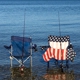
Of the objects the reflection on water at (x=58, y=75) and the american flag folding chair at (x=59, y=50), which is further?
the american flag folding chair at (x=59, y=50)

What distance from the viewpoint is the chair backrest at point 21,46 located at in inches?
787

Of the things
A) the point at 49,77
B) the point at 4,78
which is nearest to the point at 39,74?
the point at 49,77

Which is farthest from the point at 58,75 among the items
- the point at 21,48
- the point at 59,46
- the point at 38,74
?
the point at 21,48

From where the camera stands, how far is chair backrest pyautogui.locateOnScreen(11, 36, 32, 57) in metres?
20.0

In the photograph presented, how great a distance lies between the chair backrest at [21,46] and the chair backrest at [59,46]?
1230mm

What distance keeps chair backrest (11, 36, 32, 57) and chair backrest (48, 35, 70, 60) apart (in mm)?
1230

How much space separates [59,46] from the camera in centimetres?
2019

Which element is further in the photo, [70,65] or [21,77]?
[70,65]

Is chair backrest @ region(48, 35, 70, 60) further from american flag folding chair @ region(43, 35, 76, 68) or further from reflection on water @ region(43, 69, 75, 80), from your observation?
reflection on water @ region(43, 69, 75, 80)

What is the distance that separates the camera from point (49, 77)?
1919cm

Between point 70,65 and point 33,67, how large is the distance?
7.13 feet

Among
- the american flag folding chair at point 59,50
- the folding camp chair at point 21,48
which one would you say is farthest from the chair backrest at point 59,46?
the folding camp chair at point 21,48

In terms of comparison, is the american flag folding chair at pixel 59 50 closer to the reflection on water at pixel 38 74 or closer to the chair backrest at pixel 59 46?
the chair backrest at pixel 59 46

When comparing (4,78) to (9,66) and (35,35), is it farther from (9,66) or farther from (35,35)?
(35,35)
